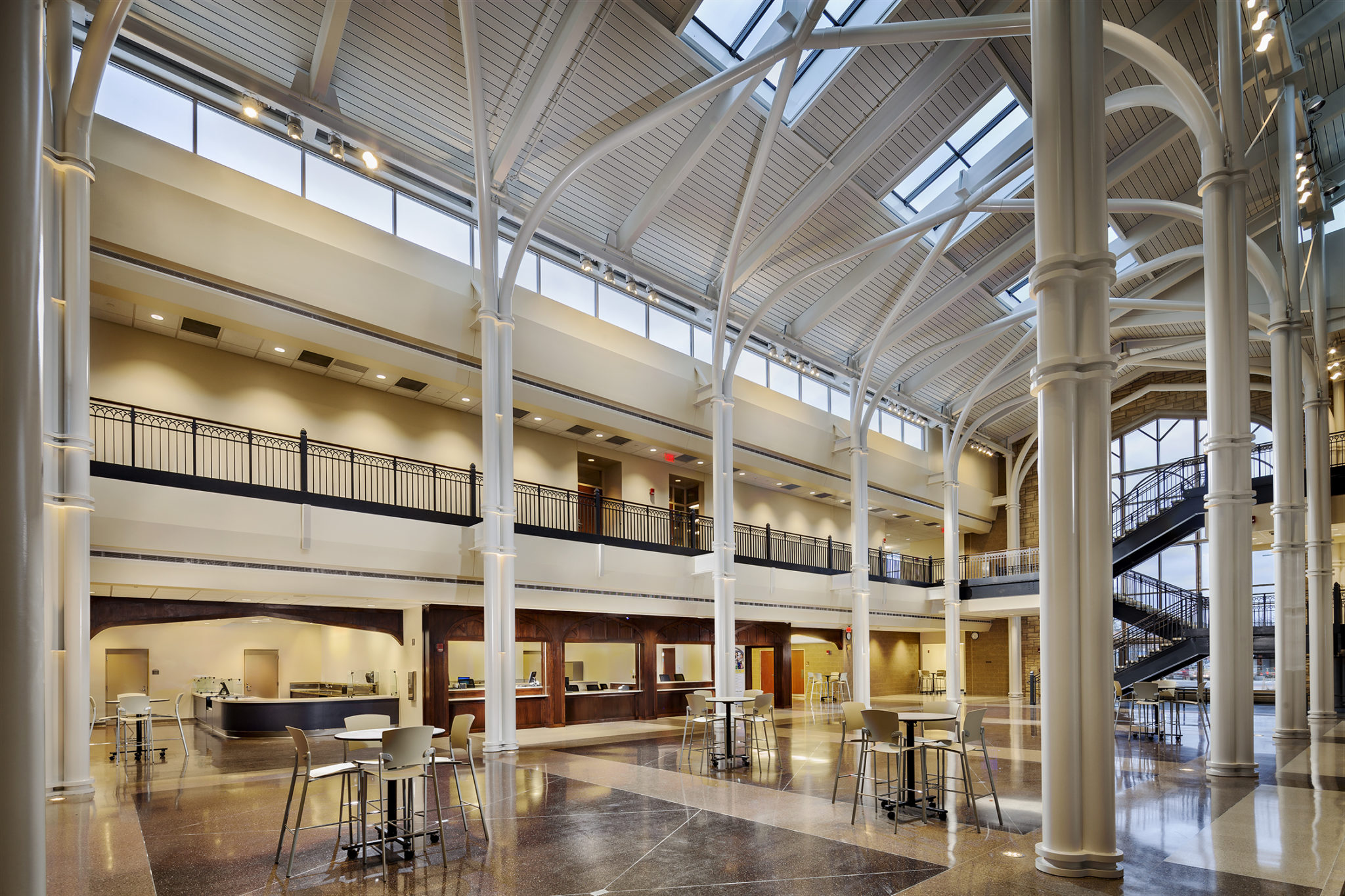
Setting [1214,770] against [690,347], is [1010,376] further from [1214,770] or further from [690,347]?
[1214,770]

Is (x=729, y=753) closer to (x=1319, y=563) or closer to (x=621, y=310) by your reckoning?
(x=621, y=310)

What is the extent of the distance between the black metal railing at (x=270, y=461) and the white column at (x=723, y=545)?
4604mm

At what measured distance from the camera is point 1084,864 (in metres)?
5.08

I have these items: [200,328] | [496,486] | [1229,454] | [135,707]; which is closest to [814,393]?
[496,486]

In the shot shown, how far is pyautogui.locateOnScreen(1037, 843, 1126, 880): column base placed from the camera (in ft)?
16.5

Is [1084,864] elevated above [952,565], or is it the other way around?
[952,565]

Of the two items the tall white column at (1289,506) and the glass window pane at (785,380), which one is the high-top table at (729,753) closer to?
the tall white column at (1289,506)

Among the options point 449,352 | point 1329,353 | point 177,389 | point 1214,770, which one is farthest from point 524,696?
point 1329,353

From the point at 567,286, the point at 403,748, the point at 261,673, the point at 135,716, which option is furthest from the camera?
the point at 261,673

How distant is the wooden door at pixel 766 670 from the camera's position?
2406cm

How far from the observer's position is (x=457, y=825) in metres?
6.94

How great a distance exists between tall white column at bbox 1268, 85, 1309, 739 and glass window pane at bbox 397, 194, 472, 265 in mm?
12607

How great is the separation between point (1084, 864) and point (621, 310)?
14.0 m

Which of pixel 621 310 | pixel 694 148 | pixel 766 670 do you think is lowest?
pixel 766 670
